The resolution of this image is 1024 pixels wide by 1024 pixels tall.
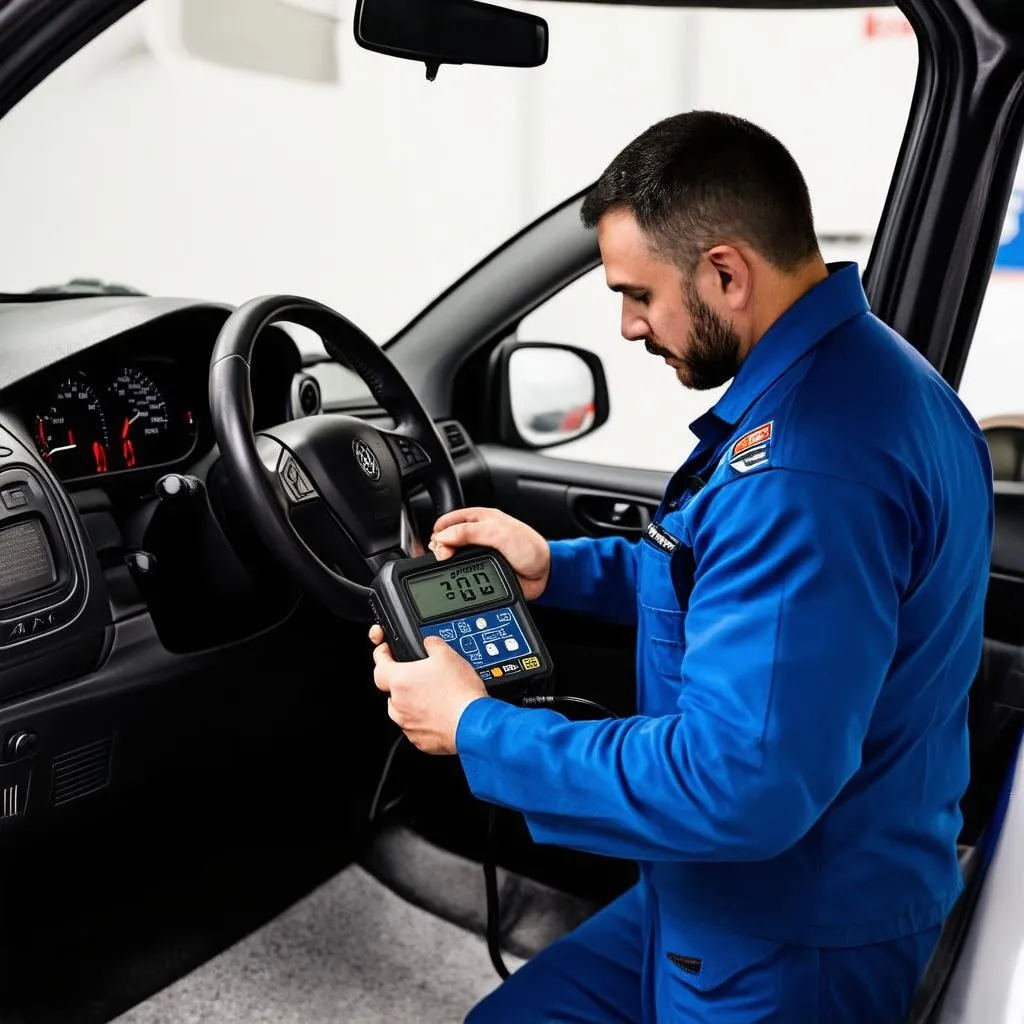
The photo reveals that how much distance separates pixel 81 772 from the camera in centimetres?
175

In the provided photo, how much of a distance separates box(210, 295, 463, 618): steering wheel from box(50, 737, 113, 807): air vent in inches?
15.5

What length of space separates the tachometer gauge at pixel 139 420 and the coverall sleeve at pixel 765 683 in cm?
111

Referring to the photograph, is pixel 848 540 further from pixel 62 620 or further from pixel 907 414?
pixel 62 620

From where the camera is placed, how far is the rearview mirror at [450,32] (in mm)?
1423

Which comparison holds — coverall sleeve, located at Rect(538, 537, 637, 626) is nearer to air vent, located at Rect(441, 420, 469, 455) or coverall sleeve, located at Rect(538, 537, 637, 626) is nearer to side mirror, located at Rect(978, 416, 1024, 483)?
side mirror, located at Rect(978, 416, 1024, 483)

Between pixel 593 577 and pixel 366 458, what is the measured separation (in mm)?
394

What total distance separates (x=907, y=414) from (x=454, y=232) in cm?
1065

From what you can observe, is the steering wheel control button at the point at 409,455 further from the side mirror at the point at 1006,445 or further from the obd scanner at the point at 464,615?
the side mirror at the point at 1006,445

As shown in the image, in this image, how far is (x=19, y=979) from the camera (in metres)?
1.79

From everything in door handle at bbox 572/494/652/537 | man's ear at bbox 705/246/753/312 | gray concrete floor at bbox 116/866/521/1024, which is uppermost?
man's ear at bbox 705/246/753/312

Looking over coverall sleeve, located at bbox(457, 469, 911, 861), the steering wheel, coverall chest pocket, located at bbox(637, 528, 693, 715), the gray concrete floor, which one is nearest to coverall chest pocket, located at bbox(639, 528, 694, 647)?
coverall chest pocket, located at bbox(637, 528, 693, 715)

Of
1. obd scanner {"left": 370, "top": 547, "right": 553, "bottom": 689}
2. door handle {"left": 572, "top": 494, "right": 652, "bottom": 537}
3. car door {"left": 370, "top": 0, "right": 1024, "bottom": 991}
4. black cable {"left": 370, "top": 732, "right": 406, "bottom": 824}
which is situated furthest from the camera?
black cable {"left": 370, "top": 732, "right": 406, "bottom": 824}

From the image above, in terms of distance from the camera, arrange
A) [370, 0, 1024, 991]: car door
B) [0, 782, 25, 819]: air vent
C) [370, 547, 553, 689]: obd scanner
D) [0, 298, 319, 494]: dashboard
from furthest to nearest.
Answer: [370, 0, 1024, 991]: car door
[0, 298, 319, 494]: dashboard
[0, 782, 25, 819]: air vent
[370, 547, 553, 689]: obd scanner

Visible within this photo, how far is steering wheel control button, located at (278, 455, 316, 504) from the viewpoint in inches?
66.3
